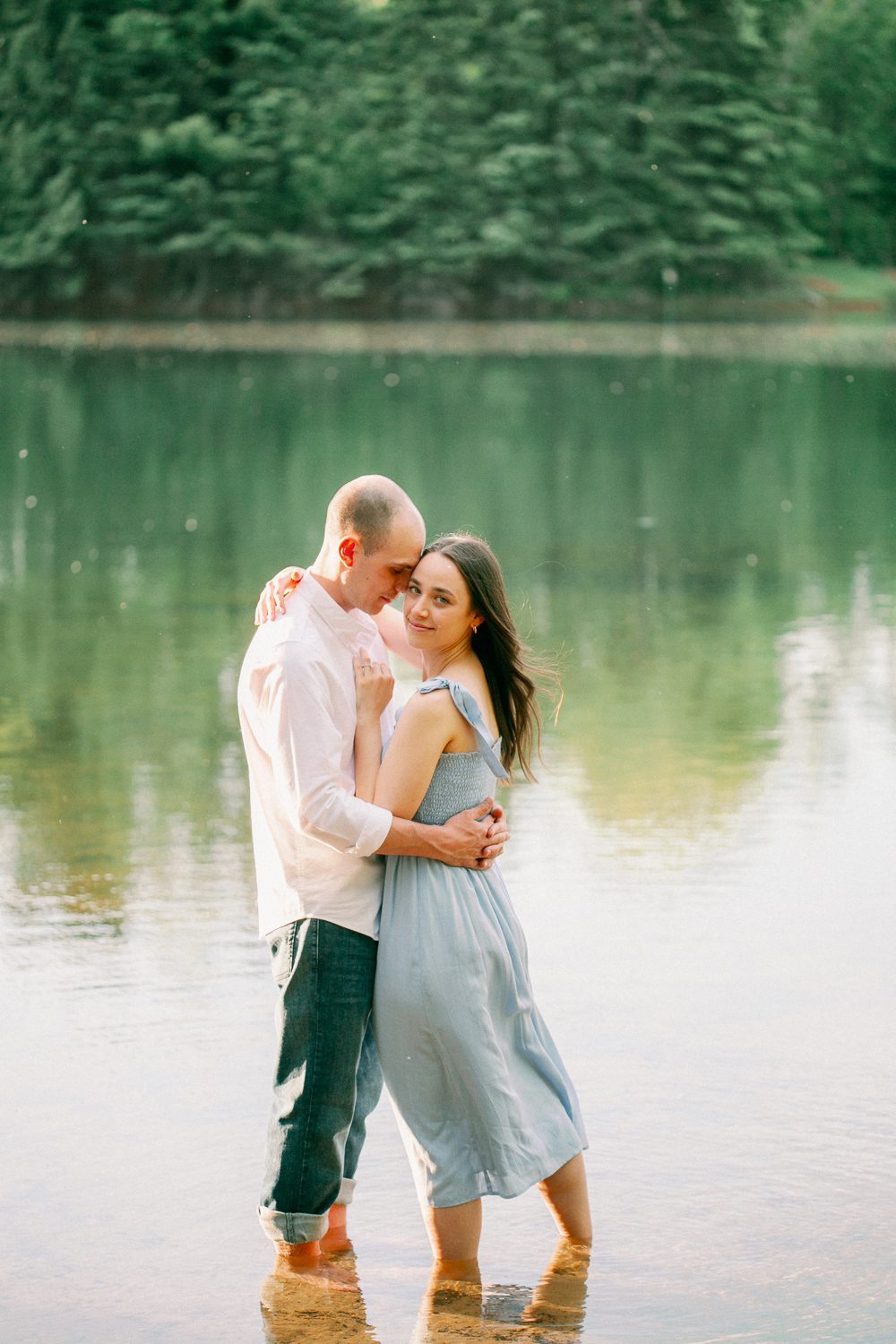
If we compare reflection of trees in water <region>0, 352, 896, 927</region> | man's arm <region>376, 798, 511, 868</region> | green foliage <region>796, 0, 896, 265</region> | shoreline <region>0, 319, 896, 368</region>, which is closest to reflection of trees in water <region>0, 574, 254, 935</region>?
reflection of trees in water <region>0, 352, 896, 927</region>

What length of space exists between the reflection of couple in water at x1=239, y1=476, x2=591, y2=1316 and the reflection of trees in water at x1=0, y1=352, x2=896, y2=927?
2567 mm

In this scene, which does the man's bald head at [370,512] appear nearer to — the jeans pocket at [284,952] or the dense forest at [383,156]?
the jeans pocket at [284,952]

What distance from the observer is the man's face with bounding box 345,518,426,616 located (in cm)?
403

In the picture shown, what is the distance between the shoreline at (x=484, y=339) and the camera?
130ft

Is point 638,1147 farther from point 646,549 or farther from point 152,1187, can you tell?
point 646,549

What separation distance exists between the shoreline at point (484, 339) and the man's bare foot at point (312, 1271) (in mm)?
31603

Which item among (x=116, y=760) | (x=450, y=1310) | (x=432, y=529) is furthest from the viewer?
(x=432, y=529)

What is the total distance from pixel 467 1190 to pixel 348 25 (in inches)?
2070

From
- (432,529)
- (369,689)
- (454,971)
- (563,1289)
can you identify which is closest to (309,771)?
(369,689)

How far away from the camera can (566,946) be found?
620cm

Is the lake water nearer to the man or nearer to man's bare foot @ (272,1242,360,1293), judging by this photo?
man's bare foot @ (272,1242,360,1293)

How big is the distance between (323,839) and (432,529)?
11069 mm

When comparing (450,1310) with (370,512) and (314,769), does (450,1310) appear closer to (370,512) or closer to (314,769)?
(314,769)

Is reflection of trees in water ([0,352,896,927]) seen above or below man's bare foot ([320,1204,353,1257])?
below
